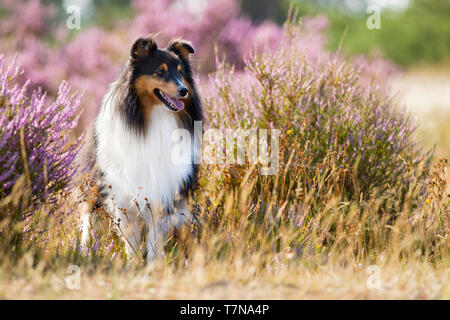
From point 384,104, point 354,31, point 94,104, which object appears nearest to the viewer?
point 384,104

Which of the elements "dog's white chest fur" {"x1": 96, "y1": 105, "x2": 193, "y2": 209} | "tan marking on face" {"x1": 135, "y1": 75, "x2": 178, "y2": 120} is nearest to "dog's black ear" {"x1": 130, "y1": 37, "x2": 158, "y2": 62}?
"tan marking on face" {"x1": 135, "y1": 75, "x2": 178, "y2": 120}

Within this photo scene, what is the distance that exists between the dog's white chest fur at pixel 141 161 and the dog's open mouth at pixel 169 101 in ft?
0.36

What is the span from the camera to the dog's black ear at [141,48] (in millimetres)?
4156

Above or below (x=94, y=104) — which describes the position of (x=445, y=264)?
below

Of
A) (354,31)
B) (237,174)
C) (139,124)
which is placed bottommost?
(237,174)

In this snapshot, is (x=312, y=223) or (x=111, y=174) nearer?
(x=111, y=174)

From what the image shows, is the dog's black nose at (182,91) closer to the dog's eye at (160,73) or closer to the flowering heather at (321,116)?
the dog's eye at (160,73)

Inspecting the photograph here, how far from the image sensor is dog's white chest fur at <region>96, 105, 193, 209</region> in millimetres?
4223

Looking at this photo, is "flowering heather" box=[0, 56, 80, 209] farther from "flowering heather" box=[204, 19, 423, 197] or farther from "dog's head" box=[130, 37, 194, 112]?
"flowering heather" box=[204, 19, 423, 197]

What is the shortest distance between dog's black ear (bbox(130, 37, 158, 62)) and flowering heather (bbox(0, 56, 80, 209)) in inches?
24.4
